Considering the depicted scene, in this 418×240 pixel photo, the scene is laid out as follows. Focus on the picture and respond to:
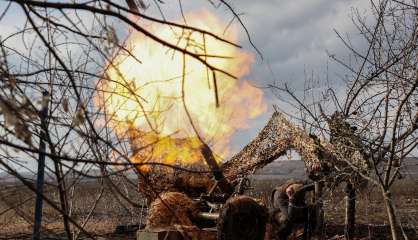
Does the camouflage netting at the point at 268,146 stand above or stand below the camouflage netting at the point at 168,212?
above

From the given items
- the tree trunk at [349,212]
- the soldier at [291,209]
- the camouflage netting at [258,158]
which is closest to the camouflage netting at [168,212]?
the camouflage netting at [258,158]

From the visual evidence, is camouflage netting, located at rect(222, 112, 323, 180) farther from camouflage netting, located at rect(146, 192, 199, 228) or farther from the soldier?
camouflage netting, located at rect(146, 192, 199, 228)

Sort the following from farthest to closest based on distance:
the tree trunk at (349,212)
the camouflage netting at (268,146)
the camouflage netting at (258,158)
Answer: the camouflage netting at (268,146) → the camouflage netting at (258,158) → the tree trunk at (349,212)

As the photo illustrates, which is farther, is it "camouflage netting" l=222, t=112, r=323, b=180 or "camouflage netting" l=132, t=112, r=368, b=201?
"camouflage netting" l=222, t=112, r=323, b=180

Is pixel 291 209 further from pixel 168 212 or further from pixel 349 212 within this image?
pixel 168 212

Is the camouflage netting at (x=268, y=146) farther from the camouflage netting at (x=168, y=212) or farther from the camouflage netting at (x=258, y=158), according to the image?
the camouflage netting at (x=168, y=212)

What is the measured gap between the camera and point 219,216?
1048 centimetres

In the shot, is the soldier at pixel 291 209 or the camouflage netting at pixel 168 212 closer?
the camouflage netting at pixel 168 212

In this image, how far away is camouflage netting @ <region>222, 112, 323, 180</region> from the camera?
13.5 metres

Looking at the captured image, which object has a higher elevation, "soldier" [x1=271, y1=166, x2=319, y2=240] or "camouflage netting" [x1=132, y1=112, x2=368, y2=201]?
"camouflage netting" [x1=132, y1=112, x2=368, y2=201]

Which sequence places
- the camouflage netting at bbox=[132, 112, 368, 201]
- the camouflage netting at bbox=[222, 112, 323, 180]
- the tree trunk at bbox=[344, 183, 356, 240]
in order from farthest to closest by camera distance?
the camouflage netting at bbox=[222, 112, 323, 180] < the camouflage netting at bbox=[132, 112, 368, 201] < the tree trunk at bbox=[344, 183, 356, 240]

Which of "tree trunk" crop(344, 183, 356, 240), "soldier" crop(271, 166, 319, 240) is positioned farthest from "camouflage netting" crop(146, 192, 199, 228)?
"tree trunk" crop(344, 183, 356, 240)

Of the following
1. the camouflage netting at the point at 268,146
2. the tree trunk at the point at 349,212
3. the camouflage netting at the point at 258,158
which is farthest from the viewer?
the camouflage netting at the point at 268,146

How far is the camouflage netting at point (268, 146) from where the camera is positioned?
13486 mm
